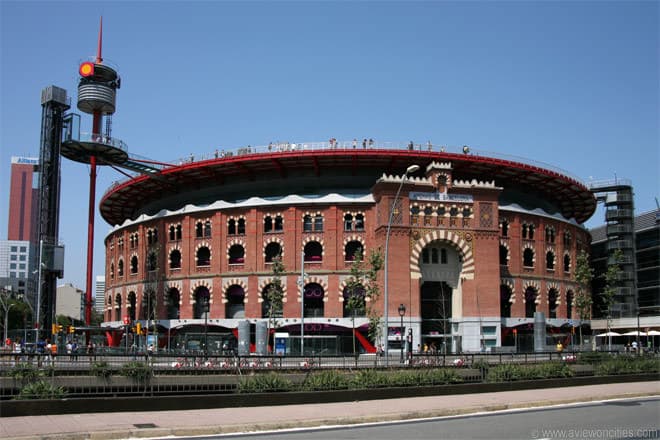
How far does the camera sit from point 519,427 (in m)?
16.9

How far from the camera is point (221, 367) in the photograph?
78.5 ft

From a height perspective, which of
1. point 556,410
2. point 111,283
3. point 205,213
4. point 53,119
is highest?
point 53,119

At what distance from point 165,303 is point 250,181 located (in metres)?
14.9

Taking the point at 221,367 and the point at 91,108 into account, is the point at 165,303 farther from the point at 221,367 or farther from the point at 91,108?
the point at 221,367

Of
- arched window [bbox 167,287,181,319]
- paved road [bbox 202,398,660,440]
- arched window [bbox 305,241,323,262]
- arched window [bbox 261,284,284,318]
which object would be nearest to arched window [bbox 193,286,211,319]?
arched window [bbox 167,287,181,319]

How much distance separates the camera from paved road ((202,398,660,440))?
15547 mm

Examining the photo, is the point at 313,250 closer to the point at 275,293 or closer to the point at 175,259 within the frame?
the point at 275,293

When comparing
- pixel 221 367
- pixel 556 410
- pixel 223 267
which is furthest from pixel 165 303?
pixel 556 410

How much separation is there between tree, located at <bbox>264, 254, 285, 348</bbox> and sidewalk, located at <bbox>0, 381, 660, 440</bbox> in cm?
3537

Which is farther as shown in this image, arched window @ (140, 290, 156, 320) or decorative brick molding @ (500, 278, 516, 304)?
arched window @ (140, 290, 156, 320)

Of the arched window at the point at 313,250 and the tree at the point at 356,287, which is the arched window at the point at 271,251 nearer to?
the arched window at the point at 313,250

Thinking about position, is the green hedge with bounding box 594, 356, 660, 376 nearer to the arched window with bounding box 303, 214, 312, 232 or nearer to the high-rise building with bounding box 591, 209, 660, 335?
the arched window with bounding box 303, 214, 312, 232

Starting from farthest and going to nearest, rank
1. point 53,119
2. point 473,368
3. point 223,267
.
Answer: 1. point 53,119
2. point 223,267
3. point 473,368

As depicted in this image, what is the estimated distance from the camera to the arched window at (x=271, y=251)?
6350cm
